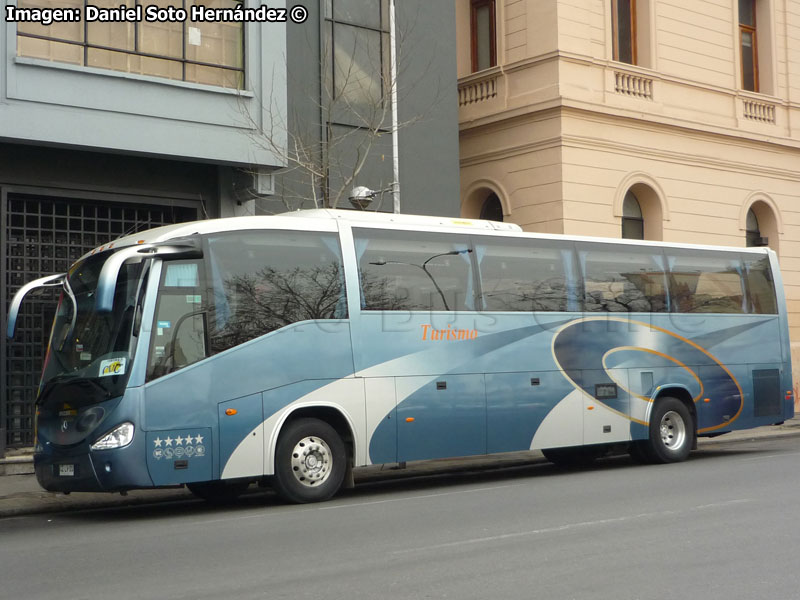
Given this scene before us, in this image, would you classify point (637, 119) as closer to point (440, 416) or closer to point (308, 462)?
point (440, 416)

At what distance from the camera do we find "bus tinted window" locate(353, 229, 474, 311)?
1336 cm

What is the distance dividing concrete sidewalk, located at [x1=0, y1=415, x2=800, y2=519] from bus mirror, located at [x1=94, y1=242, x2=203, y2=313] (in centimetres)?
291

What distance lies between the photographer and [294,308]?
1263cm

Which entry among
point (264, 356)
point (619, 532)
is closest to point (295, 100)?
point (264, 356)

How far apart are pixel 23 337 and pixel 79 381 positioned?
550 cm

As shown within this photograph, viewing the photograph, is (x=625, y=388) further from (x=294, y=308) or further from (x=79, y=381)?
(x=79, y=381)

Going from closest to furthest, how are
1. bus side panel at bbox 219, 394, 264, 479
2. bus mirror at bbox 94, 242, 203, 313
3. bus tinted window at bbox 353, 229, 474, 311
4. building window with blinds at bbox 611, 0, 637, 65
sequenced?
bus mirror at bbox 94, 242, 203, 313 → bus side panel at bbox 219, 394, 264, 479 → bus tinted window at bbox 353, 229, 474, 311 → building window with blinds at bbox 611, 0, 637, 65

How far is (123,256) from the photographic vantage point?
1131cm

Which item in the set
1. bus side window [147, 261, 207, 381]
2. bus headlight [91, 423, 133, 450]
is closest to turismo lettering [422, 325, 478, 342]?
bus side window [147, 261, 207, 381]

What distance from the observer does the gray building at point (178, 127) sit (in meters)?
15.9

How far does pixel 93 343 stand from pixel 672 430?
9043mm

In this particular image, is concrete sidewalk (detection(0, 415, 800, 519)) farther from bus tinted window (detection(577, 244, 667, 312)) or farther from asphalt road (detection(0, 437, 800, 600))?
bus tinted window (detection(577, 244, 667, 312))

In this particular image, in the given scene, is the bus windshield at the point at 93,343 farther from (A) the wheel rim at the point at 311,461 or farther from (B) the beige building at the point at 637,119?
(B) the beige building at the point at 637,119

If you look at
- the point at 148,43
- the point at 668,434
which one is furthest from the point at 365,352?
the point at 148,43
